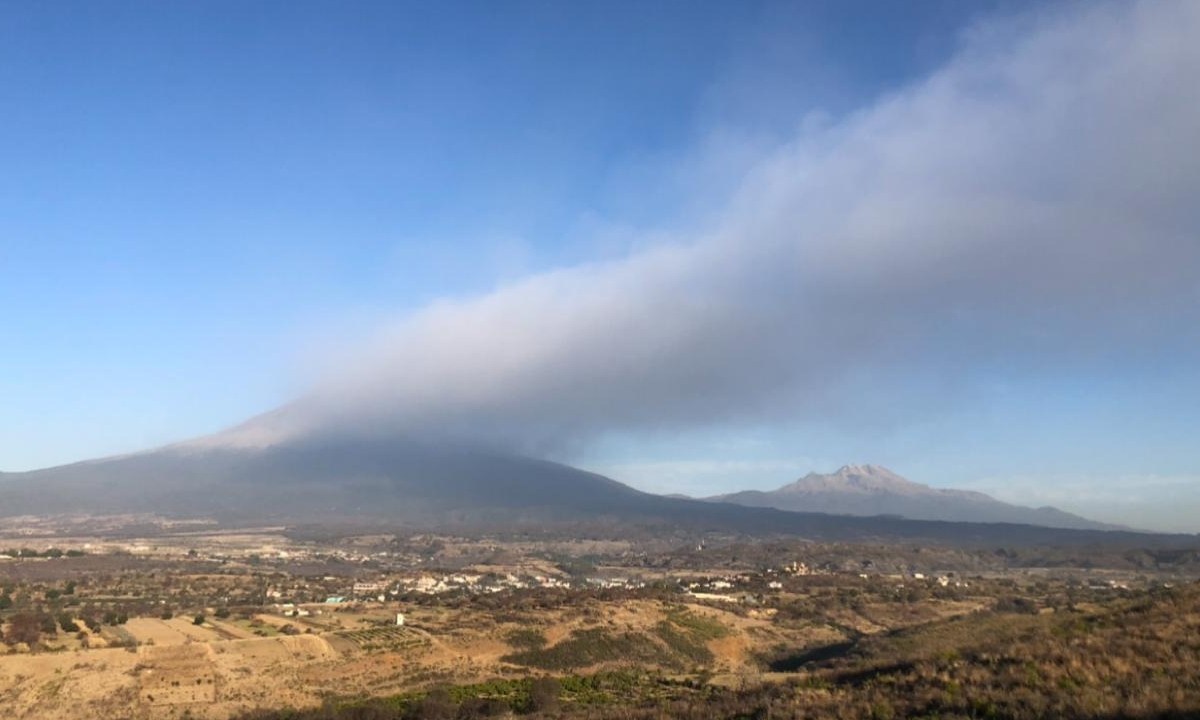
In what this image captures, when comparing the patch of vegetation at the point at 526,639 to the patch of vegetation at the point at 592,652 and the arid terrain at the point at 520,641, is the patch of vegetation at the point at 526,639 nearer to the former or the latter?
the arid terrain at the point at 520,641

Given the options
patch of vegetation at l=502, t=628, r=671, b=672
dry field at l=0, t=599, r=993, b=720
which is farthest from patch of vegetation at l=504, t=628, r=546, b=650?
patch of vegetation at l=502, t=628, r=671, b=672

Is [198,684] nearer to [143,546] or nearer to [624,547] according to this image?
[143,546]

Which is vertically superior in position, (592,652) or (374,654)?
(374,654)

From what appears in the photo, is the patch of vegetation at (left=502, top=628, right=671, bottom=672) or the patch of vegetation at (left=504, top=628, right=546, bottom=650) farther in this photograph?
the patch of vegetation at (left=504, top=628, right=546, bottom=650)

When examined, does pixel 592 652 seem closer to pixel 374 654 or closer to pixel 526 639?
pixel 526 639

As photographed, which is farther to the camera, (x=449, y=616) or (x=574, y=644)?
(x=449, y=616)

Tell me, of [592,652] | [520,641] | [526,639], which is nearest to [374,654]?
[520,641]

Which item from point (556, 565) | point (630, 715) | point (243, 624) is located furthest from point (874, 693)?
point (556, 565)

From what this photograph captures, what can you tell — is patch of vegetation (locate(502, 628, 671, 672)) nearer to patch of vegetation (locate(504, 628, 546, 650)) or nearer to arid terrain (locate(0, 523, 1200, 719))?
arid terrain (locate(0, 523, 1200, 719))

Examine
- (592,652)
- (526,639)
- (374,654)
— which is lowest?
(592,652)

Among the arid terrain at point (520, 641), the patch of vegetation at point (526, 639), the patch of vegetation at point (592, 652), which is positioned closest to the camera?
the arid terrain at point (520, 641)

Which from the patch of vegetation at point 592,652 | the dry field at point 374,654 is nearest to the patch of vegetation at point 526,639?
the dry field at point 374,654
